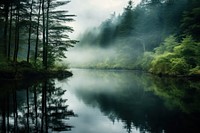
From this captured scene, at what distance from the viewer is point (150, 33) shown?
67.3m

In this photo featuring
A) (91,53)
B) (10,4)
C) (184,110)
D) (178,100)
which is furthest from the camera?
(91,53)

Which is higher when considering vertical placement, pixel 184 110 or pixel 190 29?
pixel 190 29

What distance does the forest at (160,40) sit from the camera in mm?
37469

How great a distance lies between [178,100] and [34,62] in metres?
20.9

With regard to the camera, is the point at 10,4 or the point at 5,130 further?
the point at 10,4

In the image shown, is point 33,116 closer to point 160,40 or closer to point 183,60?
point 183,60

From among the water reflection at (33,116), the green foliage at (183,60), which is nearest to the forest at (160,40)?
the green foliage at (183,60)

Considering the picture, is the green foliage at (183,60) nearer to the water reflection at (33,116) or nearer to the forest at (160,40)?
the forest at (160,40)

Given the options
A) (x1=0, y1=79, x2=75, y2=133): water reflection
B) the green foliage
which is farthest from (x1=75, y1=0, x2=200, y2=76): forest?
(x1=0, y1=79, x2=75, y2=133): water reflection

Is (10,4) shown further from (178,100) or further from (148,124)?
(148,124)

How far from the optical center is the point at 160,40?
2635 inches

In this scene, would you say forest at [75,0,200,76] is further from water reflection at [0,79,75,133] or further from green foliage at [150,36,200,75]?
water reflection at [0,79,75,133]

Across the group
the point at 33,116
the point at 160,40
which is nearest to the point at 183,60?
the point at 33,116

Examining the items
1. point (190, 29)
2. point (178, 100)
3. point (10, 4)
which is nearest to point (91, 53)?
point (190, 29)
